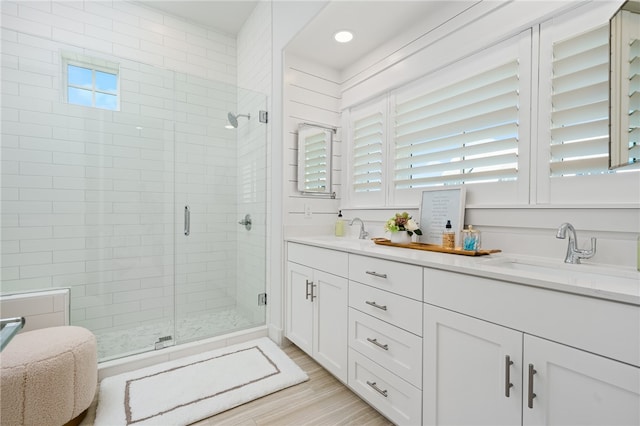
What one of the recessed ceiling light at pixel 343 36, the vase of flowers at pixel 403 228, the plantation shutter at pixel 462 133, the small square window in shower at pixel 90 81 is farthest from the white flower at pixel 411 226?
the small square window in shower at pixel 90 81

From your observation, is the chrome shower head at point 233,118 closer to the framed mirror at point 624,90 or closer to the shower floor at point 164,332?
the shower floor at point 164,332

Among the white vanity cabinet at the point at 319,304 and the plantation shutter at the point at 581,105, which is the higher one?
the plantation shutter at the point at 581,105

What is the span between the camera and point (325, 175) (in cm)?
259

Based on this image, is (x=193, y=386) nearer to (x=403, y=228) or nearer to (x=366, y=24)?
(x=403, y=228)

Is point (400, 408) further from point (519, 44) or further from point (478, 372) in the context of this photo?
point (519, 44)

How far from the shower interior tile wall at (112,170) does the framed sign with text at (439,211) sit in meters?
1.83

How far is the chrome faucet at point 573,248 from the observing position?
119 cm

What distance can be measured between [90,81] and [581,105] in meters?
3.51

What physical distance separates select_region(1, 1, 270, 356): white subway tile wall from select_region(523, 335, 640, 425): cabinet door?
7.01 ft

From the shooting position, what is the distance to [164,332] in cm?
238

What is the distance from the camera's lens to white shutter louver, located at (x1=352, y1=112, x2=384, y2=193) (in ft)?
7.55

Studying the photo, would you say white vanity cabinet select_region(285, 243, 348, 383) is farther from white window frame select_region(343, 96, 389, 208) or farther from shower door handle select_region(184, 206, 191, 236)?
shower door handle select_region(184, 206, 191, 236)

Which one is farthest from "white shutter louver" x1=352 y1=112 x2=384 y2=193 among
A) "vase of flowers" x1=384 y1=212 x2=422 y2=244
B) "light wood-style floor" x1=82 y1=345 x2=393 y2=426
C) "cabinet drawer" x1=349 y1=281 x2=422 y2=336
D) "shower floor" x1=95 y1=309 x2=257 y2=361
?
"shower floor" x1=95 y1=309 x2=257 y2=361

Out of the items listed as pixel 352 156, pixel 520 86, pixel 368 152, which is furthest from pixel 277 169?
pixel 520 86
